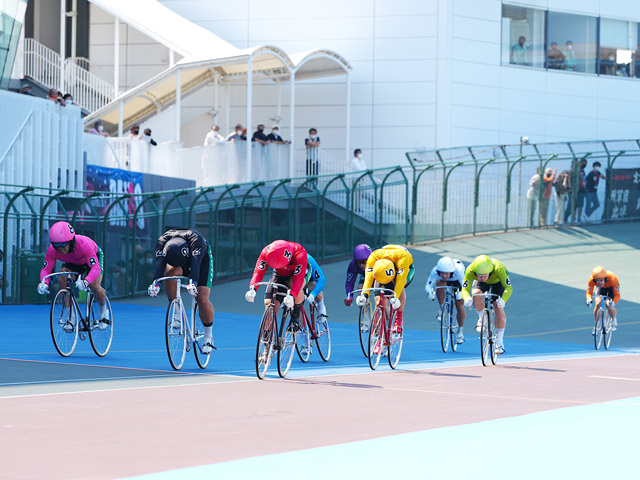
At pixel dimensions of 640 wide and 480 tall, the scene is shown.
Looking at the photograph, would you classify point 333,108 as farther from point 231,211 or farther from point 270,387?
point 270,387

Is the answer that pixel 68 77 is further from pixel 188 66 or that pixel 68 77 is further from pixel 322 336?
pixel 322 336

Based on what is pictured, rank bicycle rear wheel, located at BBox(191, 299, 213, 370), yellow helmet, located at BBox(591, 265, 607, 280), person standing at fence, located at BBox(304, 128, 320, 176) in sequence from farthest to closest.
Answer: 1. person standing at fence, located at BBox(304, 128, 320, 176)
2. yellow helmet, located at BBox(591, 265, 607, 280)
3. bicycle rear wheel, located at BBox(191, 299, 213, 370)

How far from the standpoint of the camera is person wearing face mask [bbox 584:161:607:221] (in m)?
30.8

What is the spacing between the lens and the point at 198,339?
37.1 ft

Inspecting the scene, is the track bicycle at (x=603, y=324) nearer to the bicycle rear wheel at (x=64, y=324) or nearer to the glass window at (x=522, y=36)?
the bicycle rear wheel at (x=64, y=324)

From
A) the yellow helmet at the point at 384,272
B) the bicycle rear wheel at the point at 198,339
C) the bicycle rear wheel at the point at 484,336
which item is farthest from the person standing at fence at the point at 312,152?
the bicycle rear wheel at the point at 198,339

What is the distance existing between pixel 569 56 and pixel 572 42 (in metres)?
0.56

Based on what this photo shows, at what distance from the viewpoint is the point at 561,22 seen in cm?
3697

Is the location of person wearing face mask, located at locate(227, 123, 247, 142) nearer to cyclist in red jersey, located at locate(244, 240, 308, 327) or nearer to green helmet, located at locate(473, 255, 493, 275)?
green helmet, located at locate(473, 255, 493, 275)

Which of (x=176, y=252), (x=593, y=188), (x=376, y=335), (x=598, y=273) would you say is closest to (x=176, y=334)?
(x=176, y=252)

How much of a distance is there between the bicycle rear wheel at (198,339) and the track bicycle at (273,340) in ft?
2.99

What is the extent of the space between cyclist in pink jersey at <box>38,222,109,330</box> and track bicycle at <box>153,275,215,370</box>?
63.2 inches

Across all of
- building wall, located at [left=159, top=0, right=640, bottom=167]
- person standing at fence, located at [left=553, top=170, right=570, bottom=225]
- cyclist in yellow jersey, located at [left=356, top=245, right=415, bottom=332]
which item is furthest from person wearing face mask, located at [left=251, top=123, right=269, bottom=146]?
cyclist in yellow jersey, located at [left=356, top=245, right=415, bottom=332]

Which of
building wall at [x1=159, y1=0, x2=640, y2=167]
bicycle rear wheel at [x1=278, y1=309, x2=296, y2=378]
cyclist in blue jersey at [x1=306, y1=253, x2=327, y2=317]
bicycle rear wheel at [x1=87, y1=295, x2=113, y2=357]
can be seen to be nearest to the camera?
bicycle rear wheel at [x1=278, y1=309, x2=296, y2=378]
